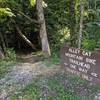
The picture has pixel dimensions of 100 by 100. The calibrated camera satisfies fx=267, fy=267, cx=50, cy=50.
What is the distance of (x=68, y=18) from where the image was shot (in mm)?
15094

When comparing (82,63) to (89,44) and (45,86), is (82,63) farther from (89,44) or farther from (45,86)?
(89,44)

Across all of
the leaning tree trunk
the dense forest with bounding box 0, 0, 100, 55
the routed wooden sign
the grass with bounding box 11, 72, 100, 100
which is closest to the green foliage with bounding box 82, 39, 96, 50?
the routed wooden sign

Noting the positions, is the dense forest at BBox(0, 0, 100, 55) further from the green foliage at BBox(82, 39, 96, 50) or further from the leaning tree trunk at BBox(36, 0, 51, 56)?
the green foliage at BBox(82, 39, 96, 50)

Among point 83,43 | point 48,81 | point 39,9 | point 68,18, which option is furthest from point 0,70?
point 68,18

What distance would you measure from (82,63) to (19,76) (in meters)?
2.10

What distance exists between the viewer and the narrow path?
7047mm

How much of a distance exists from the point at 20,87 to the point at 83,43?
2.73 m

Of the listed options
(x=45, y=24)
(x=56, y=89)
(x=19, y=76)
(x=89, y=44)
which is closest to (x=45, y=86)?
(x=56, y=89)

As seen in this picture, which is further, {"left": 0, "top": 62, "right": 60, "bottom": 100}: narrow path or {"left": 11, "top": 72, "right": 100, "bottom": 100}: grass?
{"left": 0, "top": 62, "right": 60, "bottom": 100}: narrow path

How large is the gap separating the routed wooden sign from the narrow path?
2.20ft

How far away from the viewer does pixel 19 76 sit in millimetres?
7812

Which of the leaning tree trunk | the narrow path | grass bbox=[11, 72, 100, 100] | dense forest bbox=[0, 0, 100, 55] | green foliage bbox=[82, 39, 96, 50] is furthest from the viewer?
dense forest bbox=[0, 0, 100, 55]

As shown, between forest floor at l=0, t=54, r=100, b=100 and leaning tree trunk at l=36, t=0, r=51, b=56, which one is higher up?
leaning tree trunk at l=36, t=0, r=51, b=56

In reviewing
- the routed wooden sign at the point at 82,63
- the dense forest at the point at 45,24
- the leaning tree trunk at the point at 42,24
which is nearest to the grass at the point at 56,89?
the routed wooden sign at the point at 82,63
